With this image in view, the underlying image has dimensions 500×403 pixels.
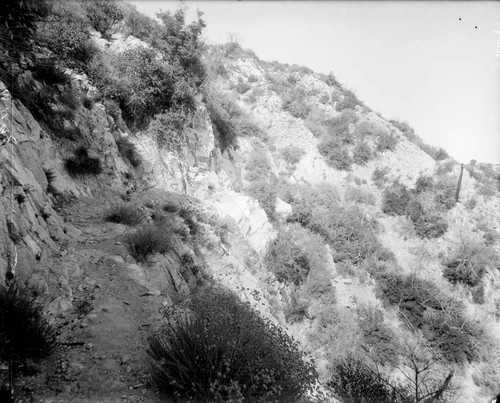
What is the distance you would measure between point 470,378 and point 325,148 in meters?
15.5

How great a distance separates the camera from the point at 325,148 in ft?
71.3

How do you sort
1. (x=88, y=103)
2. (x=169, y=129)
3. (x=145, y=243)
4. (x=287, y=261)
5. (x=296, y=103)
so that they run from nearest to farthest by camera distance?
(x=145, y=243)
(x=88, y=103)
(x=169, y=129)
(x=287, y=261)
(x=296, y=103)

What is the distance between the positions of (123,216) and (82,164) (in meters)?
2.12

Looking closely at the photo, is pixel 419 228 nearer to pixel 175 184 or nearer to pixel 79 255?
pixel 175 184

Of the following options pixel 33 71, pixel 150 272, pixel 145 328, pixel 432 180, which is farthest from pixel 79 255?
pixel 432 180

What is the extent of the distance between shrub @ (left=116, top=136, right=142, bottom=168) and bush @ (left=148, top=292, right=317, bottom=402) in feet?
26.8

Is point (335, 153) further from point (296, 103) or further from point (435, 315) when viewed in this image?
point (435, 315)

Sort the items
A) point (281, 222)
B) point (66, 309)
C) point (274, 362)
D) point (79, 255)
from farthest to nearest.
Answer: point (281, 222), point (79, 255), point (66, 309), point (274, 362)

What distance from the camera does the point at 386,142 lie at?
72.6 feet

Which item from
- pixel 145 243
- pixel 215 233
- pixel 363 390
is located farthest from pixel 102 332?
pixel 215 233

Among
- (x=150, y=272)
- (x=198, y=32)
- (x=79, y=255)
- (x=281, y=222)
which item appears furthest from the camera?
(x=281, y=222)

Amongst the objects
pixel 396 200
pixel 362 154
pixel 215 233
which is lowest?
pixel 215 233

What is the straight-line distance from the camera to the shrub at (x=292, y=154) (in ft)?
68.9

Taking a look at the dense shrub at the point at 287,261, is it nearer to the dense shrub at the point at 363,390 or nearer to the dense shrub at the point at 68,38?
the dense shrub at the point at 363,390
